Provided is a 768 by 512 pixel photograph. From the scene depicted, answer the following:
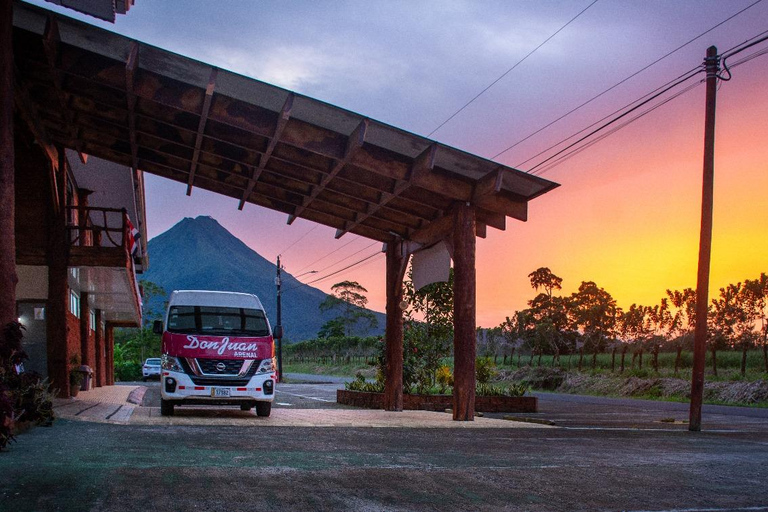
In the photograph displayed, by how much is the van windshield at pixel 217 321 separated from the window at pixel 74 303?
35.1ft

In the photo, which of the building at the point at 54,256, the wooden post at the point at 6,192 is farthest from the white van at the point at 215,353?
the building at the point at 54,256

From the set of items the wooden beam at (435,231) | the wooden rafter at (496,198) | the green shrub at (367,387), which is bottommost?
the green shrub at (367,387)

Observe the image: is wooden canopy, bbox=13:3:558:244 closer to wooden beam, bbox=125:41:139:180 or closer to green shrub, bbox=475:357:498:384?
wooden beam, bbox=125:41:139:180

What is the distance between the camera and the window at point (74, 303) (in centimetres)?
2492

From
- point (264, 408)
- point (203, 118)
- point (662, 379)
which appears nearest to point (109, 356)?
point (662, 379)

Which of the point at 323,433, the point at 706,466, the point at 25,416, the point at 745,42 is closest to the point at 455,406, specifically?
the point at 323,433

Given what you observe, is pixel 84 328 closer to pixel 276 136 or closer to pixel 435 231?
pixel 435 231

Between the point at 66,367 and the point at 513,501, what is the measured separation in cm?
1659

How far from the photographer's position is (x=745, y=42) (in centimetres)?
1630

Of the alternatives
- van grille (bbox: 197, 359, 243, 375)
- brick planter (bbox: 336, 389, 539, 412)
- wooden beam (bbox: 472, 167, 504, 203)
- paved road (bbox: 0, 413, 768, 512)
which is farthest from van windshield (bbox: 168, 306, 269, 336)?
brick planter (bbox: 336, 389, 539, 412)

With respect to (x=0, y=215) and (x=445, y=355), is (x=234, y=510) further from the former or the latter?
(x=445, y=355)

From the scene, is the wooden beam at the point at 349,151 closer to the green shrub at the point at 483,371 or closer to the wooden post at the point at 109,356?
the green shrub at the point at 483,371

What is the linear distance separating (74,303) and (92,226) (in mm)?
7377

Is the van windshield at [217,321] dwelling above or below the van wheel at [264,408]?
above
